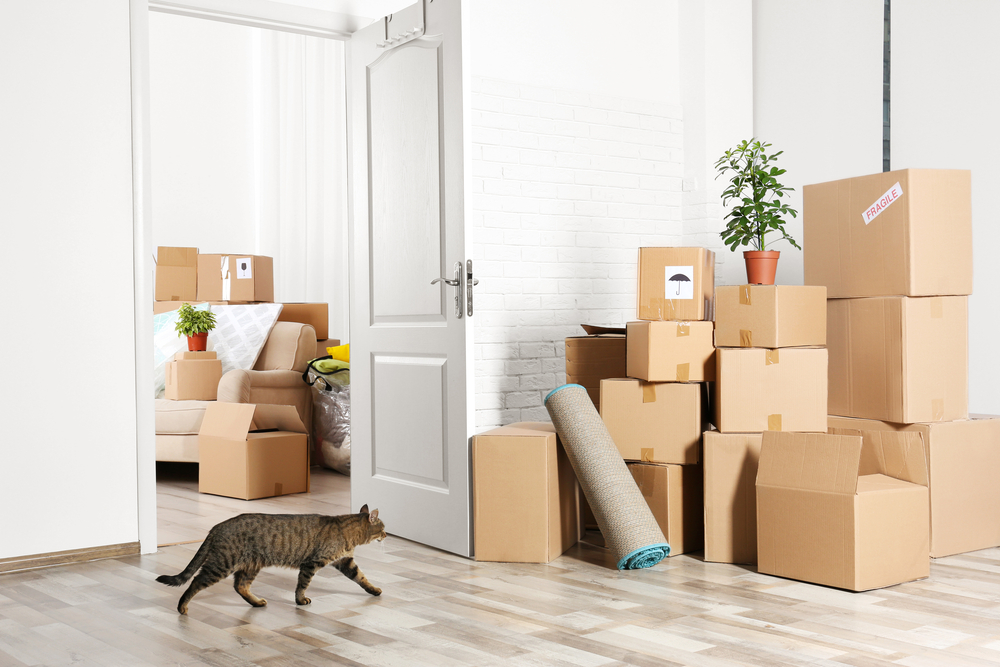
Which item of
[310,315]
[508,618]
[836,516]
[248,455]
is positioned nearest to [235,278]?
[310,315]

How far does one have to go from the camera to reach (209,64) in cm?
722

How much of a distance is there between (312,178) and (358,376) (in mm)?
3301

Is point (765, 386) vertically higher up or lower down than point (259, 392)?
higher up

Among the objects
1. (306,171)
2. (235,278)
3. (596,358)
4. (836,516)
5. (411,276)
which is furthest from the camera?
(306,171)

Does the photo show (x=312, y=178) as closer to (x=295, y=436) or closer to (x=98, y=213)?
(x=295, y=436)

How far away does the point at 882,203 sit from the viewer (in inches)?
124

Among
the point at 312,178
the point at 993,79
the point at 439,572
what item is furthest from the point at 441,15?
the point at 312,178

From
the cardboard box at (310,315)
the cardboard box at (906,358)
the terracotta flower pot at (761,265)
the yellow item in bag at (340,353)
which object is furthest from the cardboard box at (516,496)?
the cardboard box at (310,315)

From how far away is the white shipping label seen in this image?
10.2 ft

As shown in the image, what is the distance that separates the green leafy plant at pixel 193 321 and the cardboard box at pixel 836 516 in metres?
3.50

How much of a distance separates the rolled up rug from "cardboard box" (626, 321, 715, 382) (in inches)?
10.1

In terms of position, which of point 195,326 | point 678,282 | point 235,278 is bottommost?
point 195,326

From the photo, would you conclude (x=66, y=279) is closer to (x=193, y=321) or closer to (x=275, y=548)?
(x=275, y=548)

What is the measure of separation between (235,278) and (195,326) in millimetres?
913
